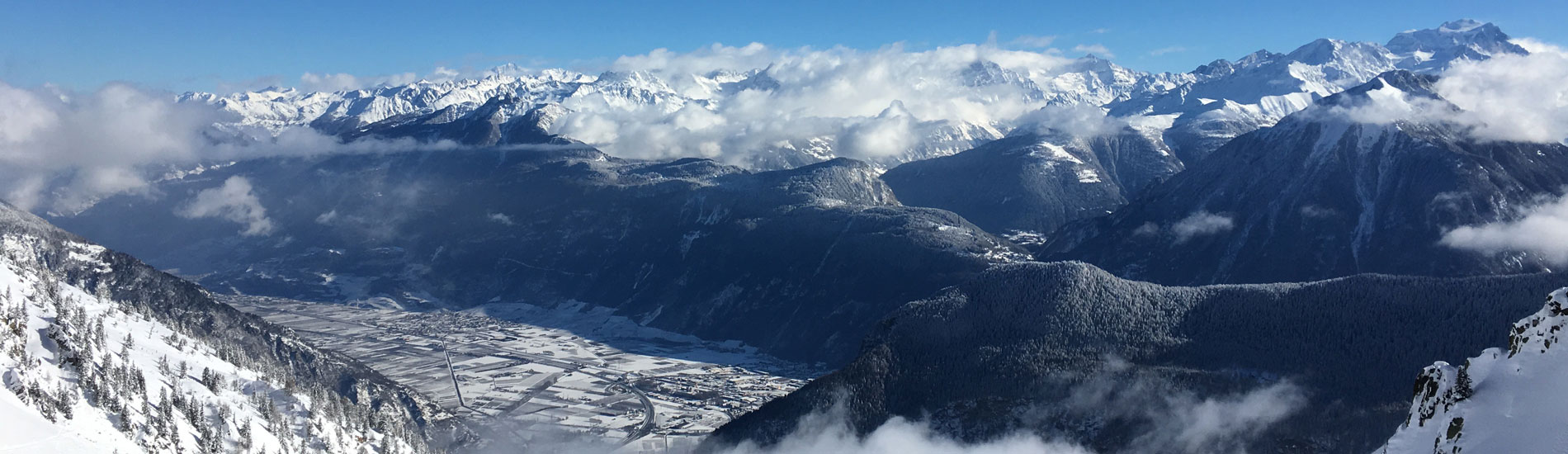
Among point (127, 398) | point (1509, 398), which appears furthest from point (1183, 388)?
point (127, 398)

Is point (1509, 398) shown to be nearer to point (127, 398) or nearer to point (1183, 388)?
point (1183, 388)

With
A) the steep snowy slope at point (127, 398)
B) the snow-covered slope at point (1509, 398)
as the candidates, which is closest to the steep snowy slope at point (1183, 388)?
the steep snowy slope at point (127, 398)

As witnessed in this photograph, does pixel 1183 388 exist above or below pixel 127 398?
above

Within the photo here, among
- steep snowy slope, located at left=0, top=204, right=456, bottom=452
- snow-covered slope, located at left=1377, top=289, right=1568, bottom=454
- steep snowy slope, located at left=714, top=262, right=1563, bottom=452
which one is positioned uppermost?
steep snowy slope, located at left=714, top=262, right=1563, bottom=452

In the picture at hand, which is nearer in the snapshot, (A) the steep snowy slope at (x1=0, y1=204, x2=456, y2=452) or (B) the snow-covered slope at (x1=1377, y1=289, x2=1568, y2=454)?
(B) the snow-covered slope at (x1=1377, y1=289, x2=1568, y2=454)

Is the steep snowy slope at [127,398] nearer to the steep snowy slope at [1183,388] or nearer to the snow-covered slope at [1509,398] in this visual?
the steep snowy slope at [1183,388]

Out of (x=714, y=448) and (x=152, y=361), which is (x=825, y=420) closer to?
(x=714, y=448)

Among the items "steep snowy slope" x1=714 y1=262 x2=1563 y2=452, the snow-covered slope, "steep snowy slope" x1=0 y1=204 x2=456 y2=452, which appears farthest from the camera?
"steep snowy slope" x1=714 y1=262 x2=1563 y2=452

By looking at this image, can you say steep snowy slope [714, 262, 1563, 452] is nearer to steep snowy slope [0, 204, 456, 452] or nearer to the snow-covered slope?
steep snowy slope [0, 204, 456, 452]

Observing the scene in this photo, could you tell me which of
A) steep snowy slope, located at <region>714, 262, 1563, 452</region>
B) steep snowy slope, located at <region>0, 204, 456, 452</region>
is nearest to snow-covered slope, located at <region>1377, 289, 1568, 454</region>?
steep snowy slope, located at <region>714, 262, 1563, 452</region>

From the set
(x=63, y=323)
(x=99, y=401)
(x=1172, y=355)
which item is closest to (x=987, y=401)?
(x=1172, y=355)
